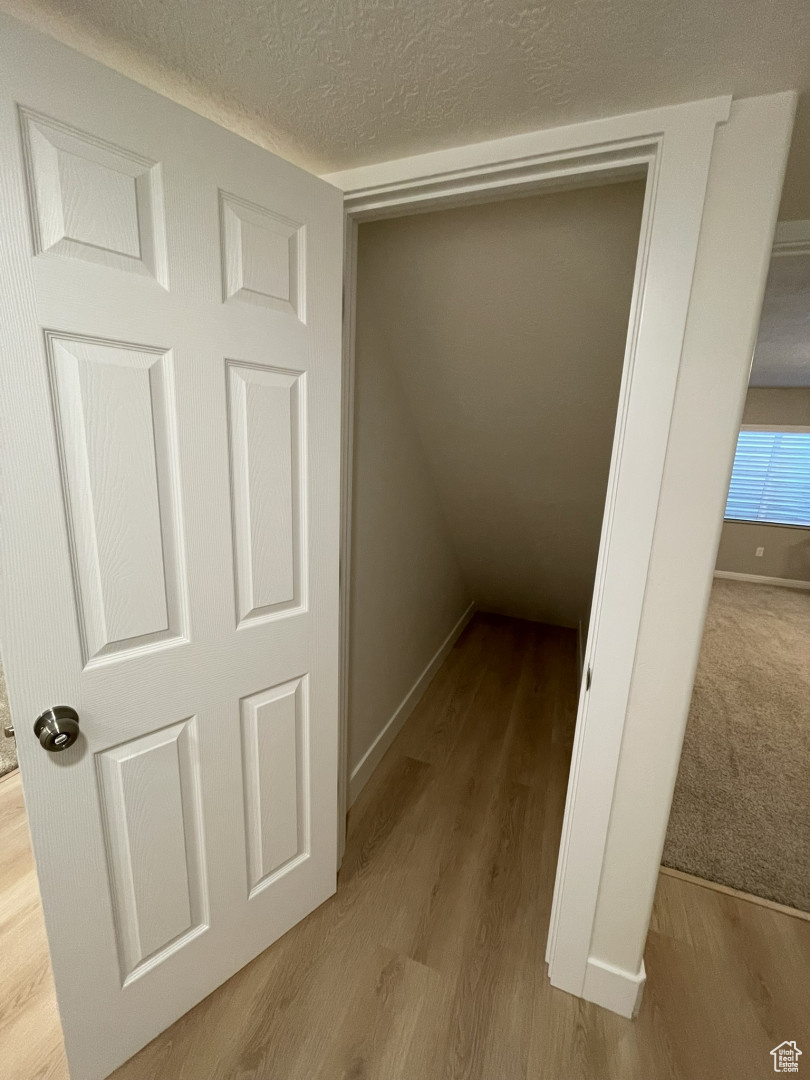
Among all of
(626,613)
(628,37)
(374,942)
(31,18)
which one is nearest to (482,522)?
(626,613)

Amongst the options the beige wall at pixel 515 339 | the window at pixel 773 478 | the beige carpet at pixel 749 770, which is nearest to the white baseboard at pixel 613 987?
the beige carpet at pixel 749 770

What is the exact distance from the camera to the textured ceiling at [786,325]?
5.74 feet

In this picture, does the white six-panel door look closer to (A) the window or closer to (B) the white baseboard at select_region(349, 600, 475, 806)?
(B) the white baseboard at select_region(349, 600, 475, 806)

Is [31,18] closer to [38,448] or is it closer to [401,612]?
[38,448]

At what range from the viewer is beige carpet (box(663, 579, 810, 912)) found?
67.2 inches

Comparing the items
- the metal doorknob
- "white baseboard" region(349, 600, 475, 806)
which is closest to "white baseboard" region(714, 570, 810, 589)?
"white baseboard" region(349, 600, 475, 806)

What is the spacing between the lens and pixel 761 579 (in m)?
5.25

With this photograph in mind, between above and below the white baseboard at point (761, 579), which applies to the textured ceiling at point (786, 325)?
above

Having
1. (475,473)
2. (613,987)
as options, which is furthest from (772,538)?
(613,987)

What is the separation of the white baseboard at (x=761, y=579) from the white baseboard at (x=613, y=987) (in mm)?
5019

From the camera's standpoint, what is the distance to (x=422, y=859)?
1.68m

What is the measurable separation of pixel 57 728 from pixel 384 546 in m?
1.32

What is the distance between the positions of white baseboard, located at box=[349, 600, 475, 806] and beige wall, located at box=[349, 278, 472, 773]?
0.03 m

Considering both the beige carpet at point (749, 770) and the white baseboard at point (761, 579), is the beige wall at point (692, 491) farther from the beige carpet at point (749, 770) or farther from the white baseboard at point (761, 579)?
the white baseboard at point (761, 579)
